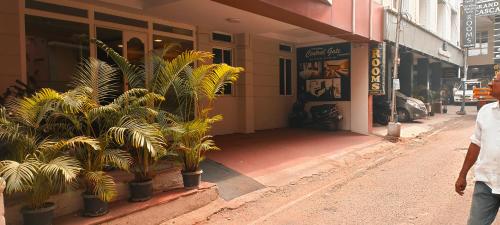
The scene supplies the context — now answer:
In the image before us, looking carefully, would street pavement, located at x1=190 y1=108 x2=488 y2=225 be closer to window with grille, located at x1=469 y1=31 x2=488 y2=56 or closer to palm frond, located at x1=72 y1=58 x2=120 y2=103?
palm frond, located at x1=72 y1=58 x2=120 y2=103

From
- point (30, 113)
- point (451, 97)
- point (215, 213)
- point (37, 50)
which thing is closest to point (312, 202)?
point (215, 213)

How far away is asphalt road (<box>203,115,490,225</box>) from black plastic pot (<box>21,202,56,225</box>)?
77.5 inches

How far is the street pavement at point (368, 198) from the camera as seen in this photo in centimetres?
509

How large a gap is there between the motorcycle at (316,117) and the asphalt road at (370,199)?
5.08 metres

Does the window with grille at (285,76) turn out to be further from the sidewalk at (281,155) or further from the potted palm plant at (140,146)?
the potted palm plant at (140,146)

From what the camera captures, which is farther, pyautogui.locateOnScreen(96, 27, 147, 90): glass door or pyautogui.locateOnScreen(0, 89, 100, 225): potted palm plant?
pyautogui.locateOnScreen(96, 27, 147, 90): glass door

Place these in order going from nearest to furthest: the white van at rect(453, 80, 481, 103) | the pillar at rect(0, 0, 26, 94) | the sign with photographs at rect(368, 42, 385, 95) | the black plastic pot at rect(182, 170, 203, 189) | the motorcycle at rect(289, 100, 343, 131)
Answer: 1. the black plastic pot at rect(182, 170, 203, 189)
2. the pillar at rect(0, 0, 26, 94)
3. the sign with photographs at rect(368, 42, 385, 95)
4. the motorcycle at rect(289, 100, 343, 131)
5. the white van at rect(453, 80, 481, 103)

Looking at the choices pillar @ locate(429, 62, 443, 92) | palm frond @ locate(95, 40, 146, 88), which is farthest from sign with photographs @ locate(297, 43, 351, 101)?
pillar @ locate(429, 62, 443, 92)

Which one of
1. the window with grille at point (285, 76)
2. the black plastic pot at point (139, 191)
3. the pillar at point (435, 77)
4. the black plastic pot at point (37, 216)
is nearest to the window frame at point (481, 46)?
the pillar at point (435, 77)

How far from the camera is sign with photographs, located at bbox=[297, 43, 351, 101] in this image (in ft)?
46.5

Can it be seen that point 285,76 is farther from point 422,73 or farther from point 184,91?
point 422,73

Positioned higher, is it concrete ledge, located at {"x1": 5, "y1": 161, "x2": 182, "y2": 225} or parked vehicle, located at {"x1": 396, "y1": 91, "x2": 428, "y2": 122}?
parked vehicle, located at {"x1": 396, "y1": 91, "x2": 428, "y2": 122}

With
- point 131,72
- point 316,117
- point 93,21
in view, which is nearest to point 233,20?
point 93,21

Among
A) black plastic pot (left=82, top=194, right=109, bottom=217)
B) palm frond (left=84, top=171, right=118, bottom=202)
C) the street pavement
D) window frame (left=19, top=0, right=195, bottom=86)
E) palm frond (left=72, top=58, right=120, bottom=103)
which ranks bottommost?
Answer: the street pavement
